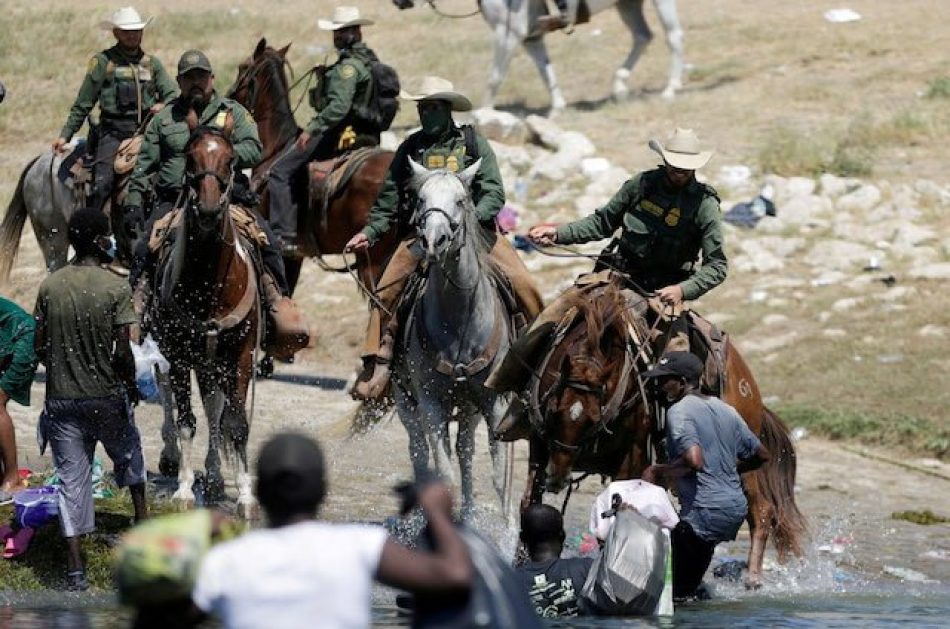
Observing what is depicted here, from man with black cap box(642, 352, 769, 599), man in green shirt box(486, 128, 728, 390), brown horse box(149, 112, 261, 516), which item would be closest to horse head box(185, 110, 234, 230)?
brown horse box(149, 112, 261, 516)

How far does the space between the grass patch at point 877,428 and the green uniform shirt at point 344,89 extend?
14.2 ft

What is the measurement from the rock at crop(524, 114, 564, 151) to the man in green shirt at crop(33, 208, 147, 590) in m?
13.5

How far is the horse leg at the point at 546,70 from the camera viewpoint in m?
26.9

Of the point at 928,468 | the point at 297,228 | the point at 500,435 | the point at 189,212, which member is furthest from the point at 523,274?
the point at 297,228

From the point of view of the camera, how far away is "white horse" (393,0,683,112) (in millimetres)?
26672

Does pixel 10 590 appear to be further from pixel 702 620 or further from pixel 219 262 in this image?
pixel 702 620

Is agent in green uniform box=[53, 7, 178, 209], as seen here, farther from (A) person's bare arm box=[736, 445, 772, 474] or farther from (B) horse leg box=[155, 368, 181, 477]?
(A) person's bare arm box=[736, 445, 772, 474]

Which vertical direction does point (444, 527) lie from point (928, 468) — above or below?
above

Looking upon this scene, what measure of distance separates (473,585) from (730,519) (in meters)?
5.15

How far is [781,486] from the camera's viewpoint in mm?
11992

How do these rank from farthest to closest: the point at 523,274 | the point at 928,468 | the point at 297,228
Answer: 1. the point at 297,228
2. the point at 928,468
3. the point at 523,274

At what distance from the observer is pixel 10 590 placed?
→ 1062cm

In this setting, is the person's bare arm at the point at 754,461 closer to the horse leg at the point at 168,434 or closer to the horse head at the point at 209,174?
the horse head at the point at 209,174

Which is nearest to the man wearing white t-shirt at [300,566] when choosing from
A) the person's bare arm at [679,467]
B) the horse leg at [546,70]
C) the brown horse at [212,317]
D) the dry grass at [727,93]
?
the person's bare arm at [679,467]
